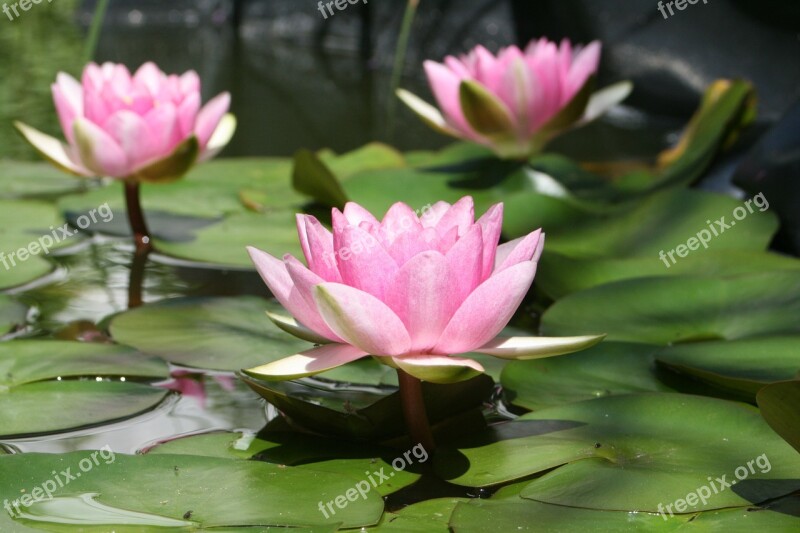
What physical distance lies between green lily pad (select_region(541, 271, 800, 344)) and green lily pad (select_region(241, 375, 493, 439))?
27 cm

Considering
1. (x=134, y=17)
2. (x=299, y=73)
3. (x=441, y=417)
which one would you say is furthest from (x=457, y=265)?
(x=134, y=17)

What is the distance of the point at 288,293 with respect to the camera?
79 centimetres

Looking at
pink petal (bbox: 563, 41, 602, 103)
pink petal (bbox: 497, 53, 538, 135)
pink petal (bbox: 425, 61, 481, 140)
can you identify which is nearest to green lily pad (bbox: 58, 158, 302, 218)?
pink petal (bbox: 425, 61, 481, 140)

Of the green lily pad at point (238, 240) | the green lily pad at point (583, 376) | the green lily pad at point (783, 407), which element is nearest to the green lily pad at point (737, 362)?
the green lily pad at point (583, 376)

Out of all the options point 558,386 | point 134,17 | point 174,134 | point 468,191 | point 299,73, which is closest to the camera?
point 558,386

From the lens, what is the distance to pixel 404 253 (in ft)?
2.51

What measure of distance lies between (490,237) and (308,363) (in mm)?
191

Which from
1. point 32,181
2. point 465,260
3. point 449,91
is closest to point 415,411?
point 465,260

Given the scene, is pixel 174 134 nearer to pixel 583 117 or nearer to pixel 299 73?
pixel 583 117

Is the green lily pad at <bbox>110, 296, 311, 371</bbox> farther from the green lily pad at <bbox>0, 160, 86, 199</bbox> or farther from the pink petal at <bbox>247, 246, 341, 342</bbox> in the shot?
the green lily pad at <bbox>0, 160, 86, 199</bbox>

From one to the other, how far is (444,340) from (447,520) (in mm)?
146

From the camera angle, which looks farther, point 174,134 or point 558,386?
point 174,134

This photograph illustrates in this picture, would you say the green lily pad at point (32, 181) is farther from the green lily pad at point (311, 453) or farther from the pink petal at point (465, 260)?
the pink petal at point (465, 260)

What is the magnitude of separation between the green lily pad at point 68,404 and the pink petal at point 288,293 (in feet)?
0.85
